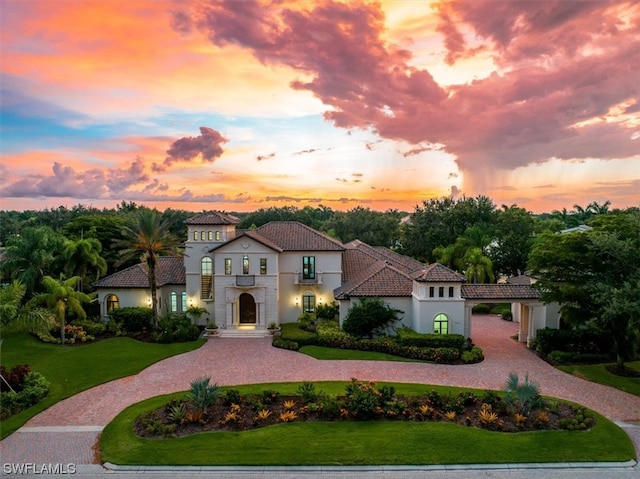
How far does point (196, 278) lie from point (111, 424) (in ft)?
54.3

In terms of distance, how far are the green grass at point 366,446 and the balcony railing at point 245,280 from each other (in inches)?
596

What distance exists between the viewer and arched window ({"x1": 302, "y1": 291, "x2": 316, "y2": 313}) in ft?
106

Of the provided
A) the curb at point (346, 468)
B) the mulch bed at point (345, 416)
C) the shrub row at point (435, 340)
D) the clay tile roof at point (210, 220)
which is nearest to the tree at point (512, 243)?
the shrub row at point (435, 340)

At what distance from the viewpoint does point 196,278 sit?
104ft

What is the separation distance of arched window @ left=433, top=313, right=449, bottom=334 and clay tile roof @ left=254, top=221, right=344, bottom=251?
29.7ft

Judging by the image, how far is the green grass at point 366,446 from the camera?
43.8 feet

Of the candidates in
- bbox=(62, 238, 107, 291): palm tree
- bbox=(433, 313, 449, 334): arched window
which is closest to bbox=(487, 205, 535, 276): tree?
bbox=(433, 313, 449, 334): arched window

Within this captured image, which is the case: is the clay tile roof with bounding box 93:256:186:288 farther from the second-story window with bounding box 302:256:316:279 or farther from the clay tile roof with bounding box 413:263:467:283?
the clay tile roof with bounding box 413:263:467:283

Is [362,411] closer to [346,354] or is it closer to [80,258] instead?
[346,354]

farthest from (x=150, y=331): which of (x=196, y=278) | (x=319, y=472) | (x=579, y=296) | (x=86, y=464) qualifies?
(x=579, y=296)

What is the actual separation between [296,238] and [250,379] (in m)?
14.1

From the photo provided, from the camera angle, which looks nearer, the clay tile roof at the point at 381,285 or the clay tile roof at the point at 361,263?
the clay tile roof at the point at 381,285

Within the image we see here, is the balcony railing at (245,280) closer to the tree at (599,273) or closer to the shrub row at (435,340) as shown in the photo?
the shrub row at (435,340)

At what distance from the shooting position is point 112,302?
32.2 metres
